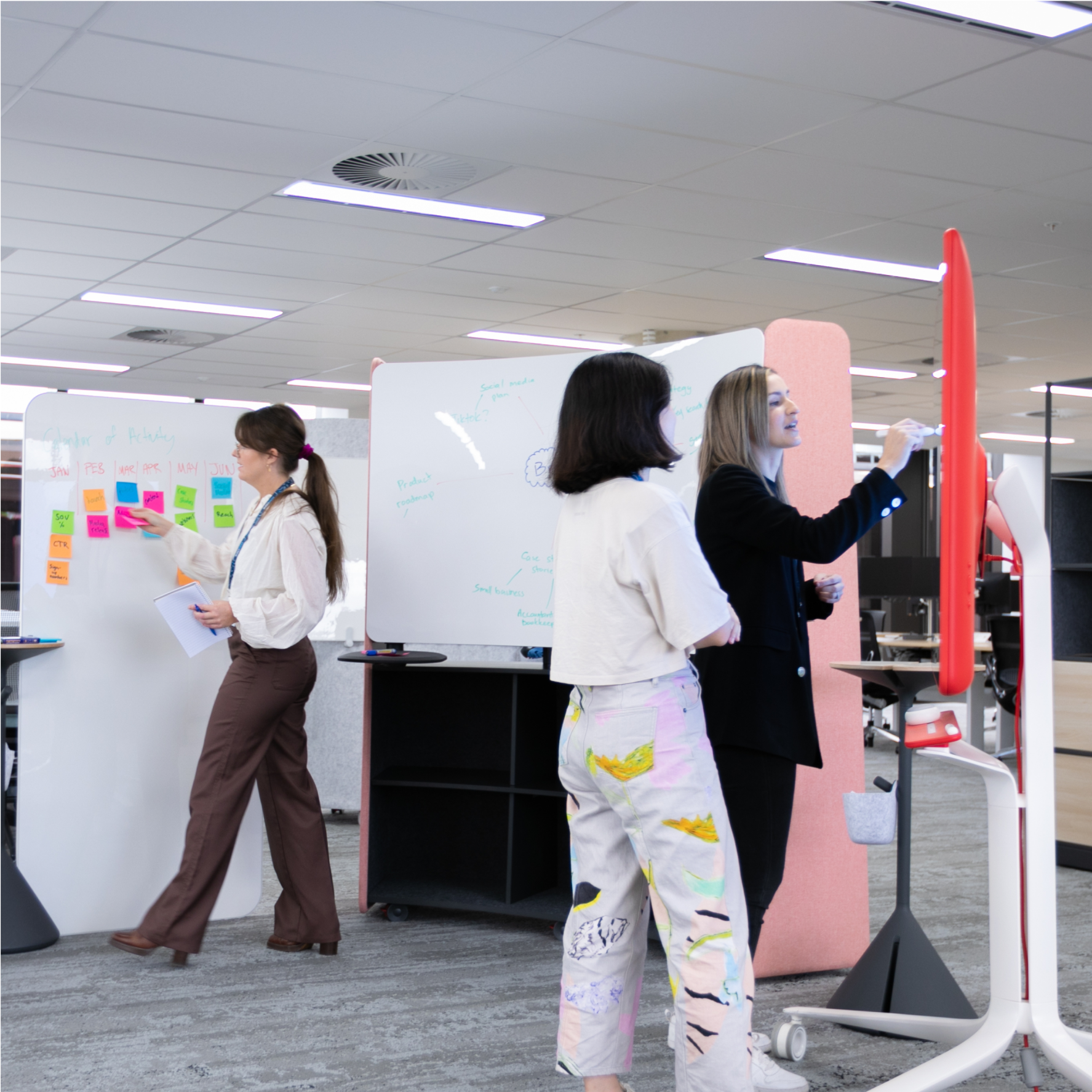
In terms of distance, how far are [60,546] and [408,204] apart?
3.03 metres

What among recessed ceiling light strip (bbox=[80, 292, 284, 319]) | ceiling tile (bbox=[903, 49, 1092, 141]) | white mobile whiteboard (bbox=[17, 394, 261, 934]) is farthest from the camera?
recessed ceiling light strip (bbox=[80, 292, 284, 319])

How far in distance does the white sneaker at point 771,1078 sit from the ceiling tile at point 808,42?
3052 millimetres

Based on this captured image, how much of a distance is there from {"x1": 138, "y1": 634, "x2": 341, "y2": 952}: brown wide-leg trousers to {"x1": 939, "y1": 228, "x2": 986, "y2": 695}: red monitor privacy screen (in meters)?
2.02

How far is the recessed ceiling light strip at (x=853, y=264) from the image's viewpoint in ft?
22.2

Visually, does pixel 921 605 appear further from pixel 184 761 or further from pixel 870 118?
pixel 184 761

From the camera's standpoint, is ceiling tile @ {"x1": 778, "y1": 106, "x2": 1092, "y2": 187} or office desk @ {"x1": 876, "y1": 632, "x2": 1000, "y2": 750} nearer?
ceiling tile @ {"x1": 778, "y1": 106, "x2": 1092, "y2": 187}

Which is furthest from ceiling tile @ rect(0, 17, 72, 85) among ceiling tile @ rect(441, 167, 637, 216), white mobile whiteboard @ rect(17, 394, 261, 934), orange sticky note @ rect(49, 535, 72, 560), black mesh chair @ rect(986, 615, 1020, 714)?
black mesh chair @ rect(986, 615, 1020, 714)

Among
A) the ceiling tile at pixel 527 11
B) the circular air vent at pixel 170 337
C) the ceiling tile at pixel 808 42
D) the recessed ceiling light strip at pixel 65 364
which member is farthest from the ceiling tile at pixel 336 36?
the recessed ceiling light strip at pixel 65 364

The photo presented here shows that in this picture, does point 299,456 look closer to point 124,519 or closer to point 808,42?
point 124,519

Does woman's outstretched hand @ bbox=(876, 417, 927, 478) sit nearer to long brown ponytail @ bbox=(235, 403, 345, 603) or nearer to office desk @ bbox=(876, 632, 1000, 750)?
long brown ponytail @ bbox=(235, 403, 345, 603)

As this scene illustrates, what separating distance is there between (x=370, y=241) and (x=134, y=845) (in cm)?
396

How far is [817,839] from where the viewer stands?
3.25 meters

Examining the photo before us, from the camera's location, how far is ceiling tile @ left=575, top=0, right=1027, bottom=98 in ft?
12.5

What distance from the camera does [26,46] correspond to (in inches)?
163
